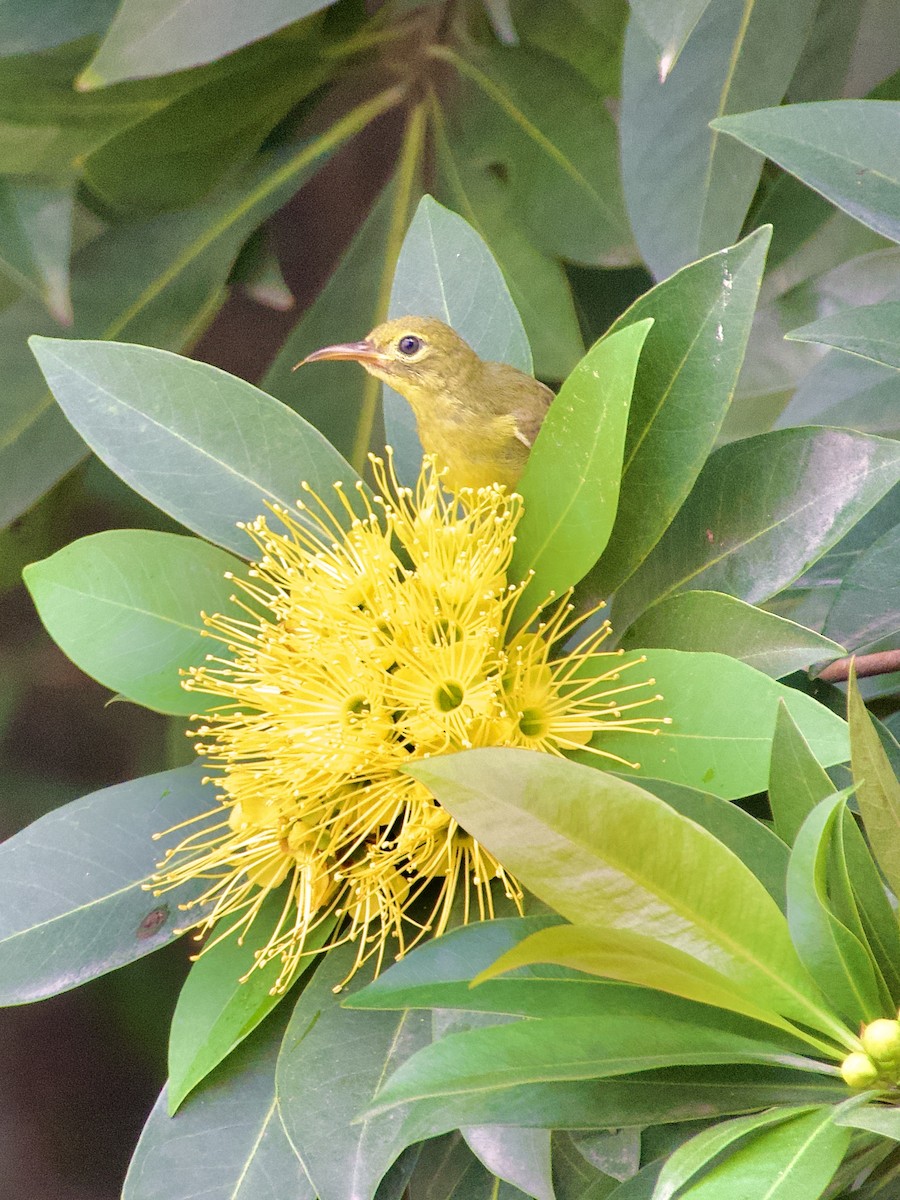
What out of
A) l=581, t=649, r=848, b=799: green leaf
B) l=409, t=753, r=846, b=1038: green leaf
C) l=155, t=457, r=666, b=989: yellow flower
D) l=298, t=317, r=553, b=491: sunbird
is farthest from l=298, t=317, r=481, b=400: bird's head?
l=409, t=753, r=846, b=1038: green leaf

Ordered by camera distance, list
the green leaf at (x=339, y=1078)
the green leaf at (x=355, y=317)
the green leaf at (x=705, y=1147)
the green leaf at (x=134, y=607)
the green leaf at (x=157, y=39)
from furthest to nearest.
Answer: the green leaf at (x=355, y=317)
the green leaf at (x=157, y=39)
the green leaf at (x=134, y=607)
the green leaf at (x=339, y=1078)
the green leaf at (x=705, y=1147)

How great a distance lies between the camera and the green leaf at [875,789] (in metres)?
0.37

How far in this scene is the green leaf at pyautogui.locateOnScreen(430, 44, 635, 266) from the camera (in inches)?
34.1

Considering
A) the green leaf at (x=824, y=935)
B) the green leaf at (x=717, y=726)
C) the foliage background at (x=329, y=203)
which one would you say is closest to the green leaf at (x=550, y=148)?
the foliage background at (x=329, y=203)

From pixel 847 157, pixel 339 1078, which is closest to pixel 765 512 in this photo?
pixel 847 157

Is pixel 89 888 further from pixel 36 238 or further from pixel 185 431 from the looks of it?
pixel 36 238

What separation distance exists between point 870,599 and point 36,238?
64cm

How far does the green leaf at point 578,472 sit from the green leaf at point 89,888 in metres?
0.22

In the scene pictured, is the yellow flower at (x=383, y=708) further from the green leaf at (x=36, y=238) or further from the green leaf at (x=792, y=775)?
the green leaf at (x=36, y=238)

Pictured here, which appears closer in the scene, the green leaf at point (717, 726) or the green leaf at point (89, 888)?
the green leaf at point (717, 726)

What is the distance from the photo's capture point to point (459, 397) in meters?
0.64

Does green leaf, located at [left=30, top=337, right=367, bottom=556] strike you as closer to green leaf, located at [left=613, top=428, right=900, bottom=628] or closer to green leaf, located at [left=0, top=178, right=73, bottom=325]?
green leaf, located at [left=613, top=428, right=900, bottom=628]

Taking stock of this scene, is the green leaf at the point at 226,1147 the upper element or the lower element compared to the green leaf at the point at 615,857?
lower

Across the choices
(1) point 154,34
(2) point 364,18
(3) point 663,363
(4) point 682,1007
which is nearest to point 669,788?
(4) point 682,1007
